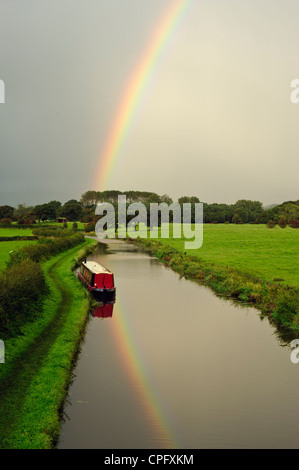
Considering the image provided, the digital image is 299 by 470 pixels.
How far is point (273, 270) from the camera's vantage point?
42.5 m

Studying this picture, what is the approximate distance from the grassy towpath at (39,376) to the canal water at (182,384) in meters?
0.70

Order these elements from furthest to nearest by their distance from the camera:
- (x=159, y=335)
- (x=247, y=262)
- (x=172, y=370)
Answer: (x=247, y=262)
(x=159, y=335)
(x=172, y=370)

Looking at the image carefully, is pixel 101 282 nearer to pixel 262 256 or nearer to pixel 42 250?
pixel 42 250

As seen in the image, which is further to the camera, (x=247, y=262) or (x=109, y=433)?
(x=247, y=262)

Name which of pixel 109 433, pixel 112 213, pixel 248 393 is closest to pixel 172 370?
pixel 248 393

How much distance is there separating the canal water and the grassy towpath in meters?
0.70

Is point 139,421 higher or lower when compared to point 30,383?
lower

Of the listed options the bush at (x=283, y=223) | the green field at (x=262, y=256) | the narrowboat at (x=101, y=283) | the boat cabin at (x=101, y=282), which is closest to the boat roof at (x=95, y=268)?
the boat cabin at (x=101, y=282)

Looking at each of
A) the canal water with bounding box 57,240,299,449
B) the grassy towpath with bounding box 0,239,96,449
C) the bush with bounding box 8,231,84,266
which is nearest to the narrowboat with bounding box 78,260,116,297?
the canal water with bounding box 57,240,299,449

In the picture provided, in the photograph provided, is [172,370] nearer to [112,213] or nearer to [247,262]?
[247,262]

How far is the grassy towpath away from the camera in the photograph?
11.1 meters

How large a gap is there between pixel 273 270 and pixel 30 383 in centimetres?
3376

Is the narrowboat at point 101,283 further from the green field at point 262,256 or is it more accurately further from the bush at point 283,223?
the bush at point 283,223
